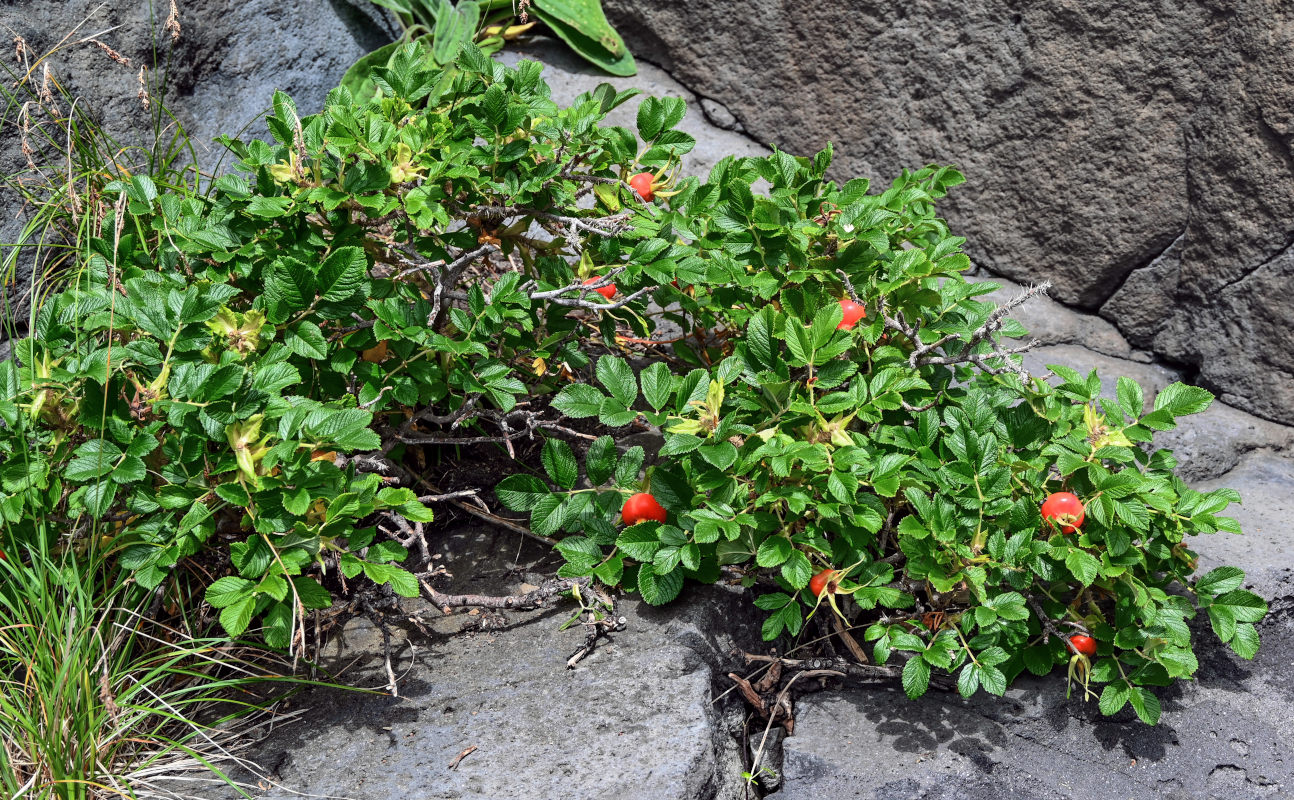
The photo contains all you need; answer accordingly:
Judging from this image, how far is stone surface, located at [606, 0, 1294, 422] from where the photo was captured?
9.29ft

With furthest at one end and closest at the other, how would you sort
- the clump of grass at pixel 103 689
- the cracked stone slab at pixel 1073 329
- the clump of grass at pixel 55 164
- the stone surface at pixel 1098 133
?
the cracked stone slab at pixel 1073 329, the stone surface at pixel 1098 133, the clump of grass at pixel 55 164, the clump of grass at pixel 103 689

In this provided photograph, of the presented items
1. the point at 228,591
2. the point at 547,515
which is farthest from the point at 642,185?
the point at 228,591

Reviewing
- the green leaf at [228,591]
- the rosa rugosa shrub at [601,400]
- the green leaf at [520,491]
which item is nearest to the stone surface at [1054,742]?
the rosa rugosa shrub at [601,400]

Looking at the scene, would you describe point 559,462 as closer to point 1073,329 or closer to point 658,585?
point 658,585

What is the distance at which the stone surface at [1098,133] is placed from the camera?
9.29ft

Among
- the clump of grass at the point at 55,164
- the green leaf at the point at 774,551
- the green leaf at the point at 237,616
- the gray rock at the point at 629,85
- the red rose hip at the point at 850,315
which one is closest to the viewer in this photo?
the green leaf at the point at 237,616

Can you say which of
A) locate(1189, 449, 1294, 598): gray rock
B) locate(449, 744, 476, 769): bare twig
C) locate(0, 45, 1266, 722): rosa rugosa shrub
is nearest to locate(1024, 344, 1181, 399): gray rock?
locate(1189, 449, 1294, 598): gray rock

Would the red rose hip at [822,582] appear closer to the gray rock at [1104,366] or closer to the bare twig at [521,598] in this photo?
the bare twig at [521,598]

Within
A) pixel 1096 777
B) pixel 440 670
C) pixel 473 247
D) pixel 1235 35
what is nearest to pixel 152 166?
pixel 473 247

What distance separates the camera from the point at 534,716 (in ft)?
6.66

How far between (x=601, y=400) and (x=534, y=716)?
620 mm

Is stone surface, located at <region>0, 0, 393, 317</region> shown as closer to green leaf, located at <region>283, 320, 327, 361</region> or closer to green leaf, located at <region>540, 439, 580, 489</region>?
green leaf, located at <region>283, 320, 327, 361</region>

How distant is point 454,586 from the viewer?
242 centimetres

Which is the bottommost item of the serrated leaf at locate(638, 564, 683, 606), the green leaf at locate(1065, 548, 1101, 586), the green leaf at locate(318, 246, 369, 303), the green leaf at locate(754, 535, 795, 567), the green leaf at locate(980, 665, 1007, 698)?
the serrated leaf at locate(638, 564, 683, 606)
